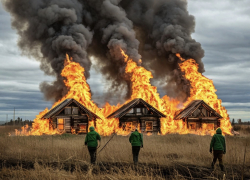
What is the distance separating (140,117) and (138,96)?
13.5 feet

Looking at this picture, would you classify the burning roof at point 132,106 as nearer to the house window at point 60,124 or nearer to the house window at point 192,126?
the house window at point 192,126

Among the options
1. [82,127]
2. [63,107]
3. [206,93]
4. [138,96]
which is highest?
[206,93]

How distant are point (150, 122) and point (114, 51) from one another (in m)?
14.6

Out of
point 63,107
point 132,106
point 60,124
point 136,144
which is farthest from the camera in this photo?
point 132,106

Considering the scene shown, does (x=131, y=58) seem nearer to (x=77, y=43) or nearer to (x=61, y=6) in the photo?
(x=77, y=43)

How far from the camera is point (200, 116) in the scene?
37344 mm

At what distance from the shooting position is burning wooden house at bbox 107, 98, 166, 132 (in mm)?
35250

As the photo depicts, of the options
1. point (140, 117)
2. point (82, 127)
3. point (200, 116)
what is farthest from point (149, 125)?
point (82, 127)

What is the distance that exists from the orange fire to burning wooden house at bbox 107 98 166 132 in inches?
35.6

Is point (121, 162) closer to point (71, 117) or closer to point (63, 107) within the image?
point (63, 107)

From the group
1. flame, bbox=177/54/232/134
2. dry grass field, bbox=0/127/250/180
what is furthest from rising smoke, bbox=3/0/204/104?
dry grass field, bbox=0/127/250/180

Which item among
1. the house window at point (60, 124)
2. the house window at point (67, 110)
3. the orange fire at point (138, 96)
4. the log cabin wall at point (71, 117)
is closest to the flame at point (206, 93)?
the orange fire at point (138, 96)

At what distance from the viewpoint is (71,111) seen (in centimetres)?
3450

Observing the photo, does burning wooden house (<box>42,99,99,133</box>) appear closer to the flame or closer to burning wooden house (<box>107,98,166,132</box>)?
burning wooden house (<box>107,98,166,132</box>)
